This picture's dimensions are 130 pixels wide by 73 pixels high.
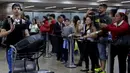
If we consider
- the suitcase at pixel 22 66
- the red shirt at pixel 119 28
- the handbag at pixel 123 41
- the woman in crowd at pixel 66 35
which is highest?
the red shirt at pixel 119 28

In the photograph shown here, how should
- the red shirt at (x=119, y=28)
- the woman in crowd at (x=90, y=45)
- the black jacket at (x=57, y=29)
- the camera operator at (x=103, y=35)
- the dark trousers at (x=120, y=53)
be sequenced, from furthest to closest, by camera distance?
1. the black jacket at (x=57, y=29)
2. the woman in crowd at (x=90, y=45)
3. the camera operator at (x=103, y=35)
4. the dark trousers at (x=120, y=53)
5. the red shirt at (x=119, y=28)

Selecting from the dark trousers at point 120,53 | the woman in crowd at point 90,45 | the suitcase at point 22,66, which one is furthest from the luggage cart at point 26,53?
the woman in crowd at point 90,45

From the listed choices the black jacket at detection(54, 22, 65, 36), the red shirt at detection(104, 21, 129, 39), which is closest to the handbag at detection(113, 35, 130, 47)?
the red shirt at detection(104, 21, 129, 39)

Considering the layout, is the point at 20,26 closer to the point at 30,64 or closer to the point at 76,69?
the point at 30,64

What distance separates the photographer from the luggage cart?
297cm

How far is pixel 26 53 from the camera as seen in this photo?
303 centimetres

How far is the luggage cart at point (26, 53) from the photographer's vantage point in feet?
9.73

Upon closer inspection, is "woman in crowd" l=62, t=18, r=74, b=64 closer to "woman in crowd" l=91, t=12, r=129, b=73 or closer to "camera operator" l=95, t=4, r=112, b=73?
"camera operator" l=95, t=4, r=112, b=73

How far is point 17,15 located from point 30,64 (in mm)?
716

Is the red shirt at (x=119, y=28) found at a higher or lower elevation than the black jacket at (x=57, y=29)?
higher

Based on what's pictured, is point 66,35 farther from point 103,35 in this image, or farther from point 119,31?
point 119,31

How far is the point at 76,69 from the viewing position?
6.16m

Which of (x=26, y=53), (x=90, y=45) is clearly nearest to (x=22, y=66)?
(x=26, y=53)

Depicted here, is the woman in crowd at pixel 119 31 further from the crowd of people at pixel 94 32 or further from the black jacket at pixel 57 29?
the black jacket at pixel 57 29
